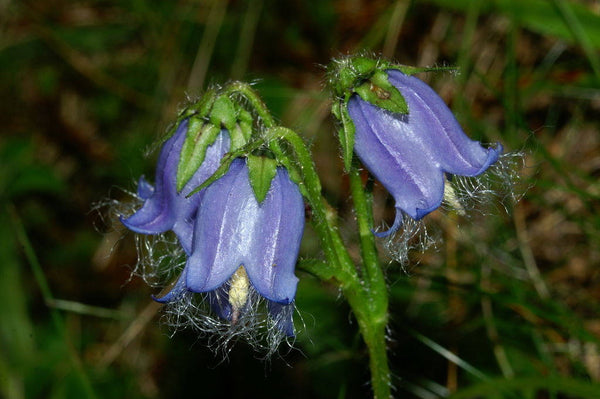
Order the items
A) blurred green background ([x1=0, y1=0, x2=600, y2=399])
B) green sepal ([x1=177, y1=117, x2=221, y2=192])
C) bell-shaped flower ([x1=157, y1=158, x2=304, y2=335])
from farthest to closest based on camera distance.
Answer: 1. blurred green background ([x1=0, y1=0, x2=600, y2=399])
2. green sepal ([x1=177, y1=117, x2=221, y2=192])
3. bell-shaped flower ([x1=157, y1=158, x2=304, y2=335])

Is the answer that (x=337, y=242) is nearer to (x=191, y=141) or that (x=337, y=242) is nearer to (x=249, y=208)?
(x=249, y=208)

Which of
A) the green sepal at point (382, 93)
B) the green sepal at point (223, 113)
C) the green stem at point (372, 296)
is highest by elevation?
the green sepal at point (382, 93)

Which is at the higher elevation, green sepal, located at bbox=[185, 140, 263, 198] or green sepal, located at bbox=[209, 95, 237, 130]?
green sepal, located at bbox=[209, 95, 237, 130]

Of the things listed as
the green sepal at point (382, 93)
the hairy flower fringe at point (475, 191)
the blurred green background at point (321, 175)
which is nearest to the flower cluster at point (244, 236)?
the green sepal at point (382, 93)

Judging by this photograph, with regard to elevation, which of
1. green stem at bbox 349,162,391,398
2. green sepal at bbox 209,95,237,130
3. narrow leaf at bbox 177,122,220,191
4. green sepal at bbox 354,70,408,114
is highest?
green sepal at bbox 354,70,408,114

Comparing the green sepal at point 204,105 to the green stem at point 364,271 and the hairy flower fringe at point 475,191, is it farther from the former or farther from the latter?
the hairy flower fringe at point 475,191

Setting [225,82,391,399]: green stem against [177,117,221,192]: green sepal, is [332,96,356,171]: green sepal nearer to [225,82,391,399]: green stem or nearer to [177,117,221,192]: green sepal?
[225,82,391,399]: green stem

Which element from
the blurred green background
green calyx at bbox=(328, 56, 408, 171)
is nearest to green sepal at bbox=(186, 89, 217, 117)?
green calyx at bbox=(328, 56, 408, 171)
